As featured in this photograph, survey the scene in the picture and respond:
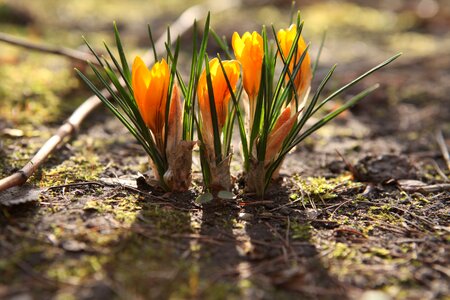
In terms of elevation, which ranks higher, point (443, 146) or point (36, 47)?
point (36, 47)

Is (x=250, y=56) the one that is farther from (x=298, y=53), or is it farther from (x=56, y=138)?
(x=56, y=138)

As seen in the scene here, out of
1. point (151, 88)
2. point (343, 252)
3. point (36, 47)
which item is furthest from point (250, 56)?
point (36, 47)

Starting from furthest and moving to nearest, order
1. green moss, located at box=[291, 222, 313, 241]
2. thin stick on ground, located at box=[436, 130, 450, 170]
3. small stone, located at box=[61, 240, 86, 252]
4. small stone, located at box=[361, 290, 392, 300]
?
thin stick on ground, located at box=[436, 130, 450, 170] < green moss, located at box=[291, 222, 313, 241] < small stone, located at box=[61, 240, 86, 252] < small stone, located at box=[361, 290, 392, 300]

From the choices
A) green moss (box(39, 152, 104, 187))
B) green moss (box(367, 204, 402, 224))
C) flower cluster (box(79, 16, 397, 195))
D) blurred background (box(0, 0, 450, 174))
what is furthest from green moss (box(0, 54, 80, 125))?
green moss (box(367, 204, 402, 224))

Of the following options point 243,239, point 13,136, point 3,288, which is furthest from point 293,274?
point 13,136

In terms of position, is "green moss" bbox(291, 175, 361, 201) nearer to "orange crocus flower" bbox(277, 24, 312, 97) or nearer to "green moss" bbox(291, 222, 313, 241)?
"green moss" bbox(291, 222, 313, 241)

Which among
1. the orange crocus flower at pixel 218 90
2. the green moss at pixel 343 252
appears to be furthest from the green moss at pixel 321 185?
the orange crocus flower at pixel 218 90
